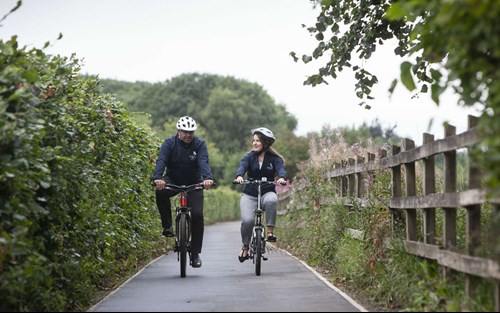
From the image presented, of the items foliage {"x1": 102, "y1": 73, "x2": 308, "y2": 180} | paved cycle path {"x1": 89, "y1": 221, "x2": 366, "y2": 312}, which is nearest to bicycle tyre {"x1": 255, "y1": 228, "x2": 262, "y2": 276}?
paved cycle path {"x1": 89, "y1": 221, "x2": 366, "y2": 312}

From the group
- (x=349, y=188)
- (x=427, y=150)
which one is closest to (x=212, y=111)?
(x=349, y=188)

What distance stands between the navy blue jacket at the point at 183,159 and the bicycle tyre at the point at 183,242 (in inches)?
24.6

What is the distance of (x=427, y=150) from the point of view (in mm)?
8758

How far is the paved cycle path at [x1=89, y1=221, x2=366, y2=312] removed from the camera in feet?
28.2

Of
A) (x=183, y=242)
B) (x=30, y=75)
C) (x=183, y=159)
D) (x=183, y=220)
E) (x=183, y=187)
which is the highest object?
(x=30, y=75)

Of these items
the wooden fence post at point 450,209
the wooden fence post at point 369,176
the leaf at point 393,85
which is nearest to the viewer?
the leaf at point 393,85

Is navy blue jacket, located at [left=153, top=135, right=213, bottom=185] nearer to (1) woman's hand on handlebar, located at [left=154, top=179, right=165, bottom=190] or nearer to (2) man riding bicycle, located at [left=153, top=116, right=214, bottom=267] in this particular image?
(2) man riding bicycle, located at [left=153, top=116, right=214, bottom=267]

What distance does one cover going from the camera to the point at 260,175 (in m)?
13.3

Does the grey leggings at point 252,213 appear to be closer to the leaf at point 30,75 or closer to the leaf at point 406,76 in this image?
the leaf at point 30,75

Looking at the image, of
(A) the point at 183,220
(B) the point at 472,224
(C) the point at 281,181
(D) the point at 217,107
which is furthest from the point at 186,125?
(D) the point at 217,107

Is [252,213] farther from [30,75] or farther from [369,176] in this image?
[30,75]

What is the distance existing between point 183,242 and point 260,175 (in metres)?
1.84

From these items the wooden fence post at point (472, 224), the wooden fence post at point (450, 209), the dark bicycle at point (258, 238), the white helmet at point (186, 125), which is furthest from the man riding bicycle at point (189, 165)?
the wooden fence post at point (472, 224)

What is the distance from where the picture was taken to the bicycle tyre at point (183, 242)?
12.0m
